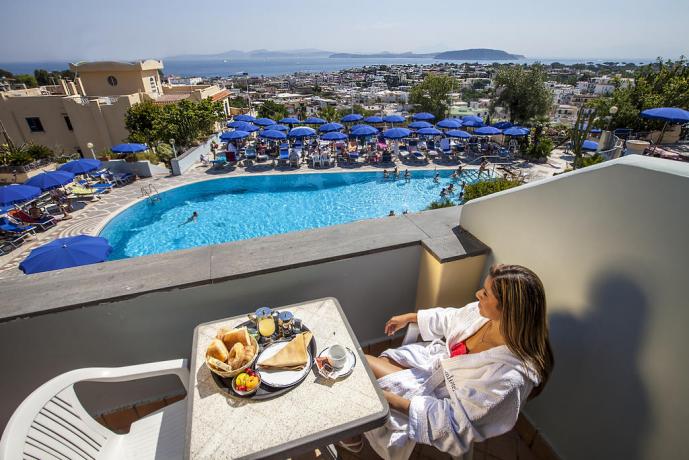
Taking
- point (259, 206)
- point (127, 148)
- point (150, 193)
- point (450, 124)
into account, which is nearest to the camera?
point (259, 206)

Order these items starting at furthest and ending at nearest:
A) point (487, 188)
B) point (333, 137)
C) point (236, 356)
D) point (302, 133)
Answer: point (302, 133), point (333, 137), point (487, 188), point (236, 356)

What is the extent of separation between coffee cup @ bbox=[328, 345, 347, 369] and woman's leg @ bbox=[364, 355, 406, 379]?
455 millimetres

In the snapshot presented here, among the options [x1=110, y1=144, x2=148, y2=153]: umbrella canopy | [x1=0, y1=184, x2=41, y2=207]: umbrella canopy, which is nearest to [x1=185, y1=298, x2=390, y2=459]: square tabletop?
[x1=0, y1=184, x2=41, y2=207]: umbrella canopy

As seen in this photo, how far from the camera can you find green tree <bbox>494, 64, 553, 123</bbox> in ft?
84.1

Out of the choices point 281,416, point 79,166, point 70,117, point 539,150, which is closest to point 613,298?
point 281,416

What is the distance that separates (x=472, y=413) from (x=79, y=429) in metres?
2.04

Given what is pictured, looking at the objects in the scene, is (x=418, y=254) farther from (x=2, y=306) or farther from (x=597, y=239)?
(x=2, y=306)

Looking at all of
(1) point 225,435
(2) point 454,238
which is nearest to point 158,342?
(1) point 225,435

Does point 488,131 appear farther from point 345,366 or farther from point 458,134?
point 345,366

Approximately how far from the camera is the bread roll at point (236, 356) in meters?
1.71

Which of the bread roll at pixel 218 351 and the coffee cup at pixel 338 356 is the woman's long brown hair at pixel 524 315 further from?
the bread roll at pixel 218 351

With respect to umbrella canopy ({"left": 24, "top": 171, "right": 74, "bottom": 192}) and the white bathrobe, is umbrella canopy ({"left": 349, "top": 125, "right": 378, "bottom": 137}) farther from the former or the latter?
the white bathrobe

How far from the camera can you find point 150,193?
43.7ft

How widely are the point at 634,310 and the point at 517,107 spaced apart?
98.6 ft
